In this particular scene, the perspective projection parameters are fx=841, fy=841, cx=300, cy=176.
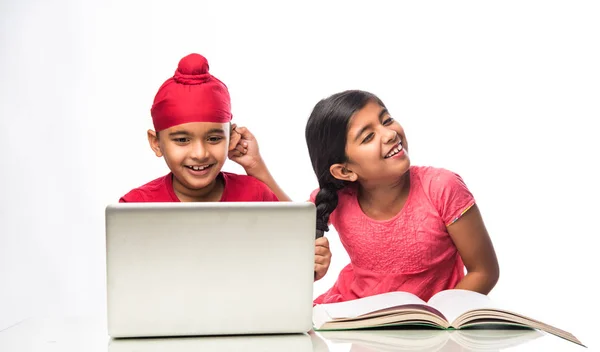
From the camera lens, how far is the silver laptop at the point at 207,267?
143 cm

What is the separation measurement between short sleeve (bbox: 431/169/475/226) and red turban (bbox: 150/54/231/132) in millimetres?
618

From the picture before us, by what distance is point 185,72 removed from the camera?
7.54 feet

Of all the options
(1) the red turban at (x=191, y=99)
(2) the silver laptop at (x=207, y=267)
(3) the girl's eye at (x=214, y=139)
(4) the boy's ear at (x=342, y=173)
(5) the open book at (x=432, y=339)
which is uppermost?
(1) the red turban at (x=191, y=99)

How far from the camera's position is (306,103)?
379cm

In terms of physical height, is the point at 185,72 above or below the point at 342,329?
above

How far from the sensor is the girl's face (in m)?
2.26

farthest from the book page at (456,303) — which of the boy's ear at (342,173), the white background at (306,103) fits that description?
the white background at (306,103)

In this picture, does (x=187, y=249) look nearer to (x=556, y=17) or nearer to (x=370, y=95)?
(x=370, y=95)

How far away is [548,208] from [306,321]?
8.87 feet

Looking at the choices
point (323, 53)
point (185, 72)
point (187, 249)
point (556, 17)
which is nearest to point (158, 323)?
point (187, 249)

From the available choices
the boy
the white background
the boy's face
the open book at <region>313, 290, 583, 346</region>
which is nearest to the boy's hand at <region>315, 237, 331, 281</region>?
the boy

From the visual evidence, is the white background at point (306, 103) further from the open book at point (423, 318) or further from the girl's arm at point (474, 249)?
the open book at point (423, 318)

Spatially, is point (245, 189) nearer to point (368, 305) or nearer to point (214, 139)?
point (214, 139)

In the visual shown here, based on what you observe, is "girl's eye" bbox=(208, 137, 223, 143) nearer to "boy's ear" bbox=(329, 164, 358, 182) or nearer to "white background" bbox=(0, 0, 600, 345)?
"boy's ear" bbox=(329, 164, 358, 182)
